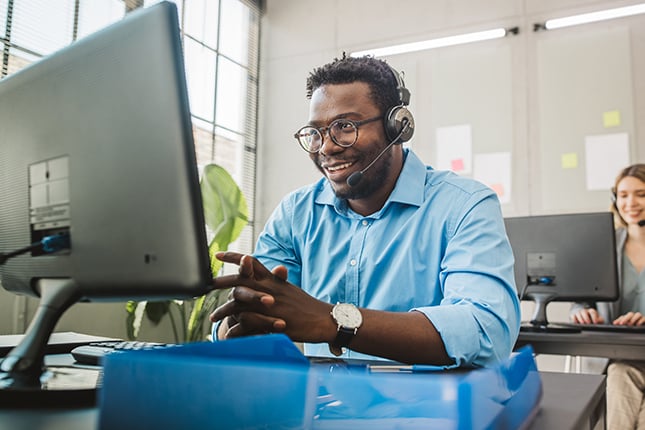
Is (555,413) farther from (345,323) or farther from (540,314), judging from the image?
(540,314)

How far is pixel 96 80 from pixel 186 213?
0.73ft

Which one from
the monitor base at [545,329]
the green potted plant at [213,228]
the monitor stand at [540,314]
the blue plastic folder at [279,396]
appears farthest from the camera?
the green potted plant at [213,228]

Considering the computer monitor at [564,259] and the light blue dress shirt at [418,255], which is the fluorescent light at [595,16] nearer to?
the computer monitor at [564,259]

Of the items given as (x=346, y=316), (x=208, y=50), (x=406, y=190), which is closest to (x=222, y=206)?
(x=208, y=50)

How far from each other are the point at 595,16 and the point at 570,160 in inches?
42.1

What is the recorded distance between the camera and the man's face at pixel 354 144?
133 centimetres

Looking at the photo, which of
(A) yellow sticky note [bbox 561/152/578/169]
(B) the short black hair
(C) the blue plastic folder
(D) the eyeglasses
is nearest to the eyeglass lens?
(D) the eyeglasses

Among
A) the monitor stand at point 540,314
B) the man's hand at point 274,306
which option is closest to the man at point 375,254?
the man's hand at point 274,306

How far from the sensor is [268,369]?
427mm

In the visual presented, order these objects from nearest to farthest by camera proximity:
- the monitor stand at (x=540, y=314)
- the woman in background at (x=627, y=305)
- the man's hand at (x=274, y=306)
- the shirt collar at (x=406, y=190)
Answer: the man's hand at (x=274, y=306)
the shirt collar at (x=406, y=190)
the monitor stand at (x=540, y=314)
the woman in background at (x=627, y=305)

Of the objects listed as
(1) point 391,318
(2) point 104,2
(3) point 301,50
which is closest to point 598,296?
(1) point 391,318

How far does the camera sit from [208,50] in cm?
453

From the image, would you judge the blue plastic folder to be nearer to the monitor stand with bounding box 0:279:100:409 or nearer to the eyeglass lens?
the monitor stand with bounding box 0:279:100:409

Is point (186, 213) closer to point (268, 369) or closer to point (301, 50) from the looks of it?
point (268, 369)
